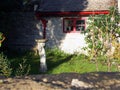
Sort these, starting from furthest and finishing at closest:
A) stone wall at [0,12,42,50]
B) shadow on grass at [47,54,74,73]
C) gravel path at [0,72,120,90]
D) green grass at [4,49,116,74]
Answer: stone wall at [0,12,42,50], shadow on grass at [47,54,74,73], green grass at [4,49,116,74], gravel path at [0,72,120,90]

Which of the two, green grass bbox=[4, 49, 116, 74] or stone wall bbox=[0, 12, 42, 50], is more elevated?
stone wall bbox=[0, 12, 42, 50]

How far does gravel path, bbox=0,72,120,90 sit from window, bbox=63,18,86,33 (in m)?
17.4

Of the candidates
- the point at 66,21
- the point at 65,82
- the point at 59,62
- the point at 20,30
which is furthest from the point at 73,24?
the point at 65,82

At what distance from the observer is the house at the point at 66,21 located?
21.0 m

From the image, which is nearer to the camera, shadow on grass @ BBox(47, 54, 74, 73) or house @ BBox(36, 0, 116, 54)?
shadow on grass @ BBox(47, 54, 74, 73)

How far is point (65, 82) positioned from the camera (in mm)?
3785

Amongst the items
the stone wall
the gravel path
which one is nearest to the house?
the stone wall

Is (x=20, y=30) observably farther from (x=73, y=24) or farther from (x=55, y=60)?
(x=55, y=60)

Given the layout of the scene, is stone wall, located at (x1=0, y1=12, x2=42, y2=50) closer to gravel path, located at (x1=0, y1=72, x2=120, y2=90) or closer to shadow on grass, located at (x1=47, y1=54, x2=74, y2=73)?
shadow on grass, located at (x1=47, y1=54, x2=74, y2=73)

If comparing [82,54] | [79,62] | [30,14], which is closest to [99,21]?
[79,62]

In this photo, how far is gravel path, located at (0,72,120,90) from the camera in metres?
3.59

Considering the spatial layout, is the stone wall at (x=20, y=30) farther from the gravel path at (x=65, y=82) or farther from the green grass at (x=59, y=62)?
the gravel path at (x=65, y=82)

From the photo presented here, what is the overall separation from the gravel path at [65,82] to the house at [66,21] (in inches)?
656

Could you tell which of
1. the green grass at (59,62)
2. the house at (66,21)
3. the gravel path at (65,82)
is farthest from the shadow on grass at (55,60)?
the gravel path at (65,82)
